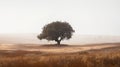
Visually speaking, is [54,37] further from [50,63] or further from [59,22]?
[50,63]

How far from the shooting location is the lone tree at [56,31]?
78.8 meters

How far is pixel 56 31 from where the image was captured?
258 feet

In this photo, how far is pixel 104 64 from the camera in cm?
1508

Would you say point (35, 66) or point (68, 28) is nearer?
point (35, 66)

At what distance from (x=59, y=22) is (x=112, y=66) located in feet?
220

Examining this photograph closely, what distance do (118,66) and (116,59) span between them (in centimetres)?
173

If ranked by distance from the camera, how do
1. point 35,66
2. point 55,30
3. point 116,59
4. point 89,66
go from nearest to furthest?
point 89,66 → point 35,66 → point 116,59 → point 55,30

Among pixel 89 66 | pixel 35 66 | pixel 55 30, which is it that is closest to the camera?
pixel 89 66

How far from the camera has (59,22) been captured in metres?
81.3

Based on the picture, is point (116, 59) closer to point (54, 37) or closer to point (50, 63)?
point (50, 63)

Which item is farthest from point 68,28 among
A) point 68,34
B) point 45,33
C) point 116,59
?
point 116,59

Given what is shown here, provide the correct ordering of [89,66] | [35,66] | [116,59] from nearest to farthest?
[89,66] → [35,66] → [116,59]

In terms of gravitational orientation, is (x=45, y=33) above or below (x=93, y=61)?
above

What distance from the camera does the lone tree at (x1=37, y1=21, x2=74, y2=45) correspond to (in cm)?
7881
